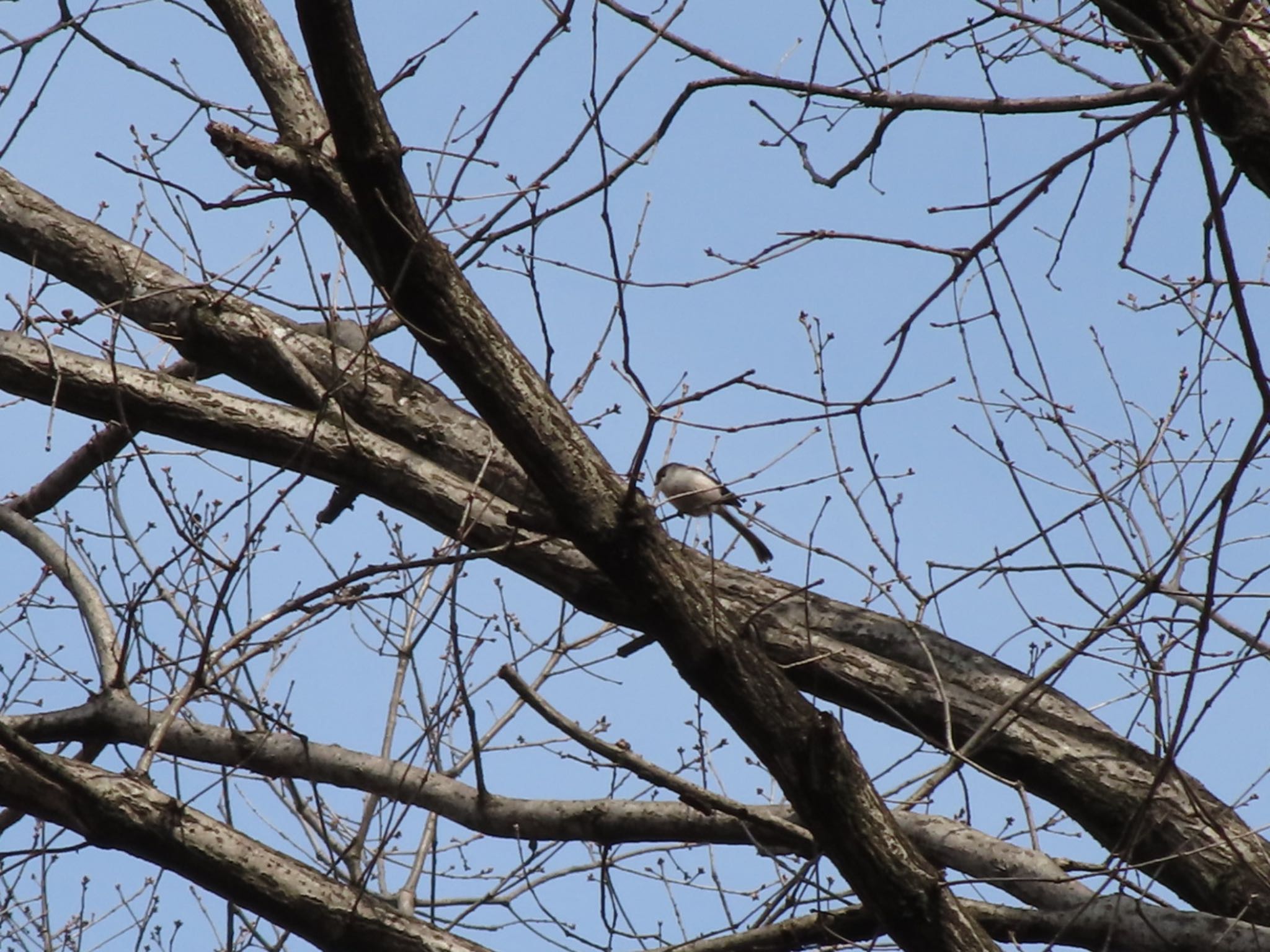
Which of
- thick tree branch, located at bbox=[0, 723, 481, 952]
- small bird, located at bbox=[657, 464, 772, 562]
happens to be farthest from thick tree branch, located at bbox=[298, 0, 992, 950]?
small bird, located at bbox=[657, 464, 772, 562]

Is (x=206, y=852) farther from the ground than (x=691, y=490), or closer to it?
closer to it

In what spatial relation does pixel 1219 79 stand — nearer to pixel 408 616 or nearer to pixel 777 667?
pixel 777 667

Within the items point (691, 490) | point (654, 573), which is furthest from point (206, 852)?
point (691, 490)

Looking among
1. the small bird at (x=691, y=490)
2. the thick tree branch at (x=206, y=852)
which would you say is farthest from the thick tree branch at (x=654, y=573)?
the small bird at (x=691, y=490)

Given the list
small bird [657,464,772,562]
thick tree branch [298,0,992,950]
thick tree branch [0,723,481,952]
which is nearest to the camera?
thick tree branch [298,0,992,950]

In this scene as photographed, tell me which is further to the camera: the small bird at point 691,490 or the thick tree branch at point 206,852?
the small bird at point 691,490

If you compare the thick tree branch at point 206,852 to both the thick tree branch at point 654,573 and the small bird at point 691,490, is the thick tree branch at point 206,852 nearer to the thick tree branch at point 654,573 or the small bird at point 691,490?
the thick tree branch at point 654,573

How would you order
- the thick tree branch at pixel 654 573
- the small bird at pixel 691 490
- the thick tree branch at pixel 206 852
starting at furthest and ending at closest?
the small bird at pixel 691 490, the thick tree branch at pixel 206 852, the thick tree branch at pixel 654 573

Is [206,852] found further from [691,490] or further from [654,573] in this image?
[691,490]

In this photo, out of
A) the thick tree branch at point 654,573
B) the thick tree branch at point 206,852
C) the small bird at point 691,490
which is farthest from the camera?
the small bird at point 691,490

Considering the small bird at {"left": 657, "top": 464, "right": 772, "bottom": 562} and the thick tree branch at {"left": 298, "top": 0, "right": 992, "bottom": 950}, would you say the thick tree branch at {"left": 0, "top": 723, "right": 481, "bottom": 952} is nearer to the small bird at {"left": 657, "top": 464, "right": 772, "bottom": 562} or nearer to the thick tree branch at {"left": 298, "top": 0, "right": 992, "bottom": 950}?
the thick tree branch at {"left": 298, "top": 0, "right": 992, "bottom": 950}

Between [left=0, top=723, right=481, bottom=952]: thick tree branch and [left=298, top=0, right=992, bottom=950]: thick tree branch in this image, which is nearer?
[left=298, top=0, right=992, bottom=950]: thick tree branch

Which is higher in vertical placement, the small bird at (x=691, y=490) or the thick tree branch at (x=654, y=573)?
the small bird at (x=691, y=490)

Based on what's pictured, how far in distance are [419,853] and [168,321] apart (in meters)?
2.14
